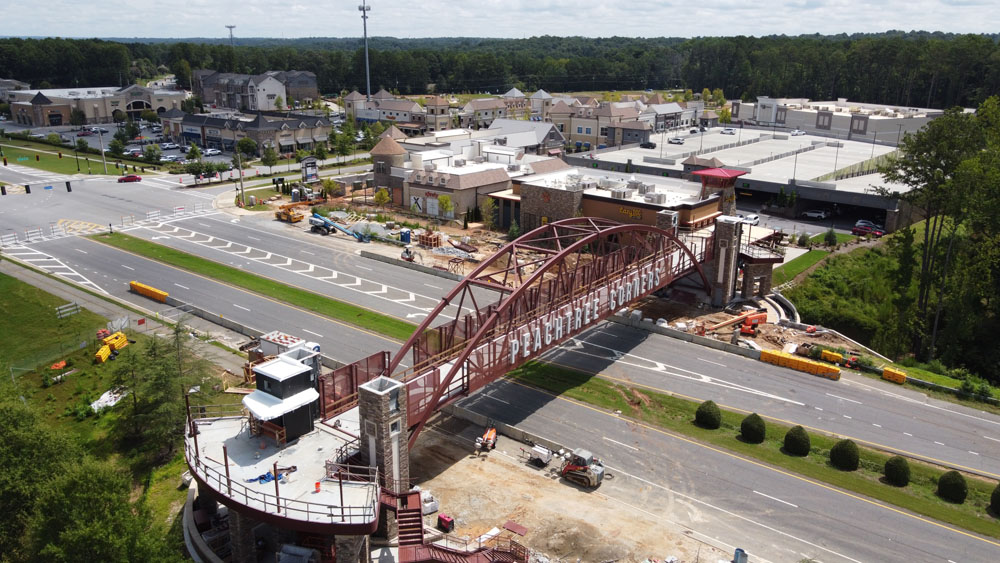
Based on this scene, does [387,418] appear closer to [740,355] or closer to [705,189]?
[740,355]

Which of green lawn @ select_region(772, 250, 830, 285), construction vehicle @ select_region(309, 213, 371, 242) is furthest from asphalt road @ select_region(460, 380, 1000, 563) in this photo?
construction vehicle @ select_region(309, 213, 371, 242)

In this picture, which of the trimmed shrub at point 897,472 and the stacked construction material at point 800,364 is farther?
the stacked construction material at point 800,364

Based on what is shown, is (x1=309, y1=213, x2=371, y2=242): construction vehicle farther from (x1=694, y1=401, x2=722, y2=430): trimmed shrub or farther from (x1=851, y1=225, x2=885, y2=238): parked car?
(x1=851, y1=225, x2=885, y2=238): parked car

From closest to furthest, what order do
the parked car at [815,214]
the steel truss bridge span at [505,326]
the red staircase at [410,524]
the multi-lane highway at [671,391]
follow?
the red staircase at [410,524] < the multi-lane highway at [671,391] < the steel truss bridge span at [505,326] < the parked car at [815,214]

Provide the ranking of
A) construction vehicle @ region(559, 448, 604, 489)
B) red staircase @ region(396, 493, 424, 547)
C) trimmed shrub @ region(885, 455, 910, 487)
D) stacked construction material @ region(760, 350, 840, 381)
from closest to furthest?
red staircase @ region(396, 493, 424, 547) → construction vehicle @ region(559, 448, 604, 489) → trimmed shrub @ region(885, 455, 910, 487) → stacked construction material @ region(760, 350, 840, 381)

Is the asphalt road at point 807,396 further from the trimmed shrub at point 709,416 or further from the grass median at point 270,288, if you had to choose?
the grass median at point 270,288

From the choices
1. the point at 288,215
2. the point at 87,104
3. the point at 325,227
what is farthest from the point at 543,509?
the point at 87,104

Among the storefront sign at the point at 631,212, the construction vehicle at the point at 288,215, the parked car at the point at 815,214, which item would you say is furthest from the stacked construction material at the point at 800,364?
the construction vehicle at the point at 288,215
